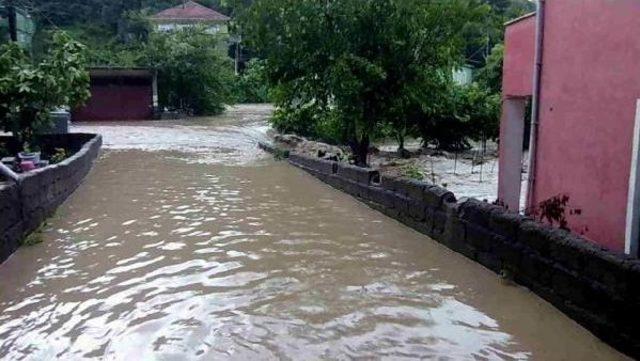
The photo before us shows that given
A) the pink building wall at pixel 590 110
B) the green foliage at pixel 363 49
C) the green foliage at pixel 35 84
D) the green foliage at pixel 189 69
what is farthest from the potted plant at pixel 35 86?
the green foliage at pixel 189 69

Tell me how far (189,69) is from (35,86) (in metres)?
22.2

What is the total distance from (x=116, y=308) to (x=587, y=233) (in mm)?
5250

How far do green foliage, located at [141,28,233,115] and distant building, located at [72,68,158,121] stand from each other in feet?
4.11

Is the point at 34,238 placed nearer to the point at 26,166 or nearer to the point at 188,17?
the point at 26,166

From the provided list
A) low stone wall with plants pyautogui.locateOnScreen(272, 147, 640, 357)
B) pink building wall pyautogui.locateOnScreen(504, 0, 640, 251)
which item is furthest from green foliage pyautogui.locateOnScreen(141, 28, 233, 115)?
pink building wall pyautogui.locateOnScreen(504, 0, 640, 251)

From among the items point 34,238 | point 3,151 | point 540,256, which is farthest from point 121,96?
point 540,256

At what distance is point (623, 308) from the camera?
15.0ft

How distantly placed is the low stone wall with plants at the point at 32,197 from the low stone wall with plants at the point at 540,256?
17.7 feet

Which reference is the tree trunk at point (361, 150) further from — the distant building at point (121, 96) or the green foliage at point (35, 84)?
the distant building at point (121, 96)

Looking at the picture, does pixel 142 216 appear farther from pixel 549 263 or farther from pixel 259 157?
pixel 259 157

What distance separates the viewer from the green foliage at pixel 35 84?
1345cm

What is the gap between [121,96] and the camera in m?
33.9

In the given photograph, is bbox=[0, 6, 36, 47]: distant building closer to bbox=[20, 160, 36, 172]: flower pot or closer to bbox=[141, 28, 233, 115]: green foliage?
bbox=[141, 28, 233, 115]: green foliage

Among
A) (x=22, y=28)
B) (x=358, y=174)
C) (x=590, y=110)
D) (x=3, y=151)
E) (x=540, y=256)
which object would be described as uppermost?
(x=22, y=28)
